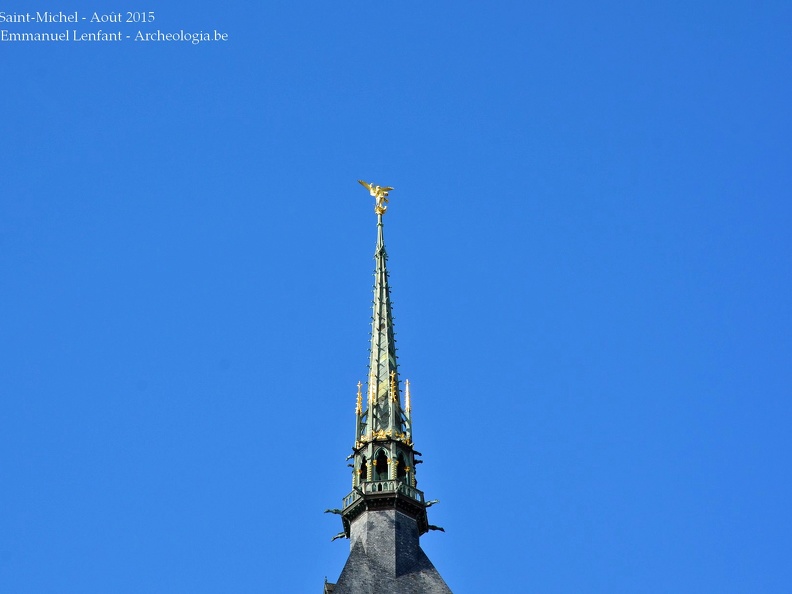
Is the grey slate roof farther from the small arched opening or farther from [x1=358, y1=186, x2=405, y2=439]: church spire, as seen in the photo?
[x1=358, y1=186, x2=405, y2=439]: church spire

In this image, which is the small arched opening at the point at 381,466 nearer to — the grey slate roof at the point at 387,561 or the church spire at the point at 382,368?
the church spire at the point at 382,368

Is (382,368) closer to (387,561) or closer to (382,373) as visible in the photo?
(382,373)

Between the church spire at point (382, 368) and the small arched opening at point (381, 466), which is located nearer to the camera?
the small arched opening at point (381, 466)

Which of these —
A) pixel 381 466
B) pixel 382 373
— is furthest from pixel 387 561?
pixel 382 373

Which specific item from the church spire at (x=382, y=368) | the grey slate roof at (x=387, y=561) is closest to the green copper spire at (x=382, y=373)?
the church spire at (x=382, y=368)

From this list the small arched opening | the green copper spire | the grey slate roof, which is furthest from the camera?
the green copper spire

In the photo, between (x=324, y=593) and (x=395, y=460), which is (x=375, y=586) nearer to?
(x=324, y=593)

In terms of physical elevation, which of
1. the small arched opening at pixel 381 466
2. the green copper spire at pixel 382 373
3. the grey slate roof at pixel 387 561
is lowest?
the grey slate roof at pixel 387 561

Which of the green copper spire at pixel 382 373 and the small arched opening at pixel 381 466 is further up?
the green copper spire at pixel 382 373

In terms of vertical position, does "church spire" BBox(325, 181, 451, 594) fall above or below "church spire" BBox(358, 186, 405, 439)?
below

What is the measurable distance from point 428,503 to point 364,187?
85.1ft

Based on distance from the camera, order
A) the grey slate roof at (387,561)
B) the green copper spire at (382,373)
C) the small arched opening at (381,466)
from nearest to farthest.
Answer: the grey slate roof at (387,561) → the small arched opening at (381,466) → the green copper spire at (382,373)

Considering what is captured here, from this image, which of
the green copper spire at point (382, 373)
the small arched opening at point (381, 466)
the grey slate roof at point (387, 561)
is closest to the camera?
the grey slate roof at point (387, 561)

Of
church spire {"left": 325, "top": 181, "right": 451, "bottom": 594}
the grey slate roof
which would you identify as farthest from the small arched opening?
the grey slate roof
